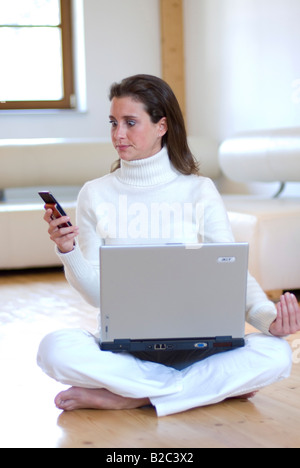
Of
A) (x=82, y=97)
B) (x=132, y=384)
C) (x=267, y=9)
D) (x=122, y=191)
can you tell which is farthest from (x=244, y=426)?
(x=82, y=97)

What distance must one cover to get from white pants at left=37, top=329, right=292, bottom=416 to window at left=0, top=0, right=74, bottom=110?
13.0 feet

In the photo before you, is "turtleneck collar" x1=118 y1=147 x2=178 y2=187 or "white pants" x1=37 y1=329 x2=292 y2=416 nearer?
"white pants" x1=37 y1=329 x2=292 y2=416

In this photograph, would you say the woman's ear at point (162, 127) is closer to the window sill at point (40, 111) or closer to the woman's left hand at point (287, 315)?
the woman's left hand at point (287, 315)

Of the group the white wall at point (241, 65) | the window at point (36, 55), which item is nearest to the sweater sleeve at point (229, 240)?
the white wall at point (241, 65)

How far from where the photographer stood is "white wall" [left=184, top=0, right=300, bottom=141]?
166 inches

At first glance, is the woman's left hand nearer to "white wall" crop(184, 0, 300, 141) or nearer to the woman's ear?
the woman's ear

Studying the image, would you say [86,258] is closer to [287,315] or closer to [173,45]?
[287,315]

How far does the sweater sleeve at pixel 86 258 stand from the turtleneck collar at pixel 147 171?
0.36 ft

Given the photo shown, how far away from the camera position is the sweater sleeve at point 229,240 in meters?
1.85

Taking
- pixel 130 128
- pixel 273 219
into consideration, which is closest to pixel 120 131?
pixel 130 128

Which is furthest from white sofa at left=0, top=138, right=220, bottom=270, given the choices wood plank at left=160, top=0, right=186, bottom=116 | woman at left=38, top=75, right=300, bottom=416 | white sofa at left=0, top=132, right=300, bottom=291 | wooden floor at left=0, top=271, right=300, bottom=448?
woman at left=38, top=75, right=300, bottom=416

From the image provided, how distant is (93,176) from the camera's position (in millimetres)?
4914

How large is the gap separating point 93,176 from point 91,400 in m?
3.19

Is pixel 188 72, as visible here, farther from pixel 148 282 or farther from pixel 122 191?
pixel 148 282
